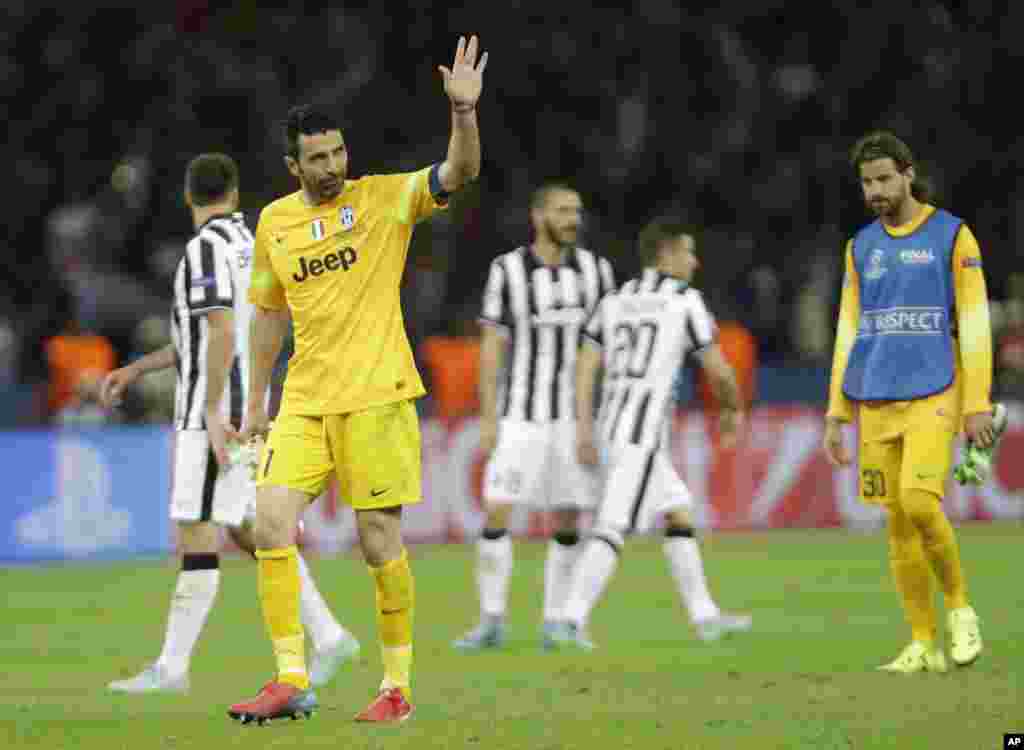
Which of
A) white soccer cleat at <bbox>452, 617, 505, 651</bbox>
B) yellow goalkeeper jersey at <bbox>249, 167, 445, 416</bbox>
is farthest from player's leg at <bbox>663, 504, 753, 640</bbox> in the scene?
yellow goalkeeper jersey at <bbox>249, 167, 445, 416</bbox>

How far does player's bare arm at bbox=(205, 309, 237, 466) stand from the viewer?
30.3 feet

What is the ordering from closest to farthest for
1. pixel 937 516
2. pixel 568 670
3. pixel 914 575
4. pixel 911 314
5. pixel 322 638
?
pixel 937 516 < pixel 911 314 < pixel 914 575 < pixel 322 638 < pixel 568 670

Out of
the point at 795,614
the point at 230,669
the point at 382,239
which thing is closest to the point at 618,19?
the point at 795,614

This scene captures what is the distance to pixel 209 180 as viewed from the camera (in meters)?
9.51

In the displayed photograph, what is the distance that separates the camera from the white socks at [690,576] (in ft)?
37.4

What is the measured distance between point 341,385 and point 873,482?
2709 mm

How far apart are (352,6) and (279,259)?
55.6 ft

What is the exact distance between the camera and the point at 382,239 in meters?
7.88

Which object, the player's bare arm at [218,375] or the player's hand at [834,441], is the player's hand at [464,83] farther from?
the player's hand at [834,441]

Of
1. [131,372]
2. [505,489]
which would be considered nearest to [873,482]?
[505,489]

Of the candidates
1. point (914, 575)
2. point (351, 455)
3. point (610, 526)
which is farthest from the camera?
point (610, 526)

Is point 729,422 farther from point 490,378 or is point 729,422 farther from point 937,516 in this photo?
point 937,516

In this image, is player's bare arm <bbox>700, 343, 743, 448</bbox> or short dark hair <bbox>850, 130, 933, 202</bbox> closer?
short dark hair <bbox>850, 130, 933, 202</bbox>

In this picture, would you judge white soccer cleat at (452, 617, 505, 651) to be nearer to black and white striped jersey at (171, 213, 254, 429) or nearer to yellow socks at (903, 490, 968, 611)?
black and white striped jersey at (171, 213, 254, 429)
